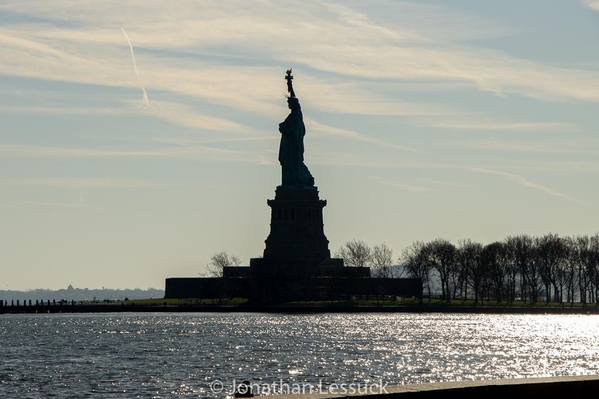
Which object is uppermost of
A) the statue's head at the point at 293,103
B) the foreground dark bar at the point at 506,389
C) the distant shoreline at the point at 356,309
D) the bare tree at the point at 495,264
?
the statue's head at the point at 293,103

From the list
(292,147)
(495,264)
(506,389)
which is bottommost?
(506,389)

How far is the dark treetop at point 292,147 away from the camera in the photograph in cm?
16900

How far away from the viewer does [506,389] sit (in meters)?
20.9

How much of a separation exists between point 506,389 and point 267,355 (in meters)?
59.6

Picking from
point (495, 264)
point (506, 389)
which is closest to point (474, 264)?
point (495, 264)

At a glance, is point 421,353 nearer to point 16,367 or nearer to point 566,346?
point 566,346

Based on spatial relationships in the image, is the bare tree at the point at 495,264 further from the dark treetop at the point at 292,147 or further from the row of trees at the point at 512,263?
the dark treetop at the point at 292,147

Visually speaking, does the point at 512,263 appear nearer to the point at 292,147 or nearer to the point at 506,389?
the point at 292,147

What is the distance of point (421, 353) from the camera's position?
82.9m

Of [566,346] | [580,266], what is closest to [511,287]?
[580,266]

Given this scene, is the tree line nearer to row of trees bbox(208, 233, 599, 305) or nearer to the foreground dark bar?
row of trees bbox(208, 233, 599, 305)

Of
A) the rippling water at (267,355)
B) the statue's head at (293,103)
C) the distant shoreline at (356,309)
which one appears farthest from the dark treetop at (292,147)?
the rippling water at (267,355)

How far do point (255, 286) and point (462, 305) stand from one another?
92.9 ft

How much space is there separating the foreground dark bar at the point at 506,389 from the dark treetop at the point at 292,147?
485 feet
